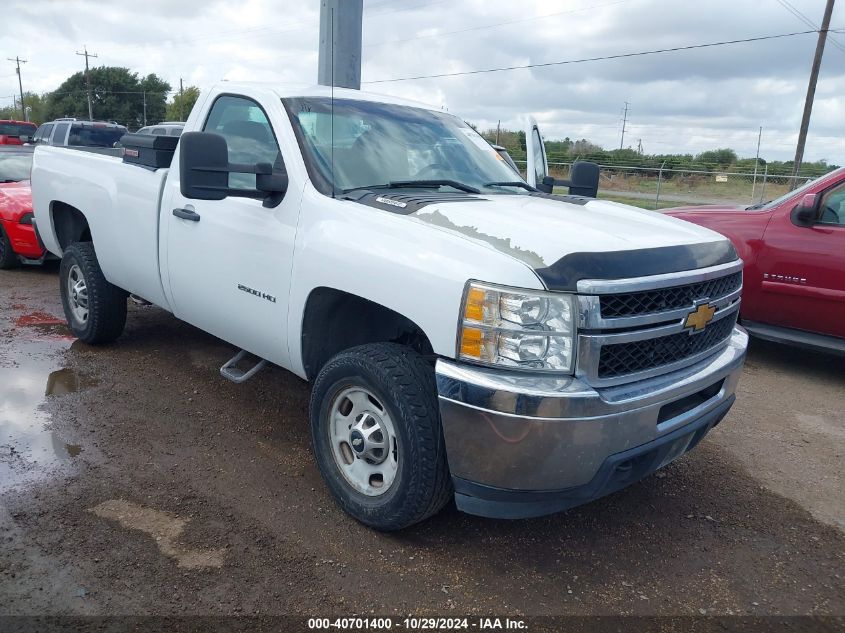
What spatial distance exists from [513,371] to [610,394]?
39 centimetres

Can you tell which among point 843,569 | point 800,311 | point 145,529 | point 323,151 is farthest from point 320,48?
point 843,569

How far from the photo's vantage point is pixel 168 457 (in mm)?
3879

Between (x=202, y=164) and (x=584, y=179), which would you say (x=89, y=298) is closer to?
(x=202, y=164)

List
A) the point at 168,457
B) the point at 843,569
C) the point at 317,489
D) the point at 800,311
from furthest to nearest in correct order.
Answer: the point at 800,311 → the point at 168,457 → the point at 317,489 → the point at 843,569

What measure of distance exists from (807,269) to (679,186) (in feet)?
79.2

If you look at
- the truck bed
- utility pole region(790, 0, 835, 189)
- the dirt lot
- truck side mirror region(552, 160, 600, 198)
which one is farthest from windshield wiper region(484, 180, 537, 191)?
utility pole region(790, 0, 835, 189)

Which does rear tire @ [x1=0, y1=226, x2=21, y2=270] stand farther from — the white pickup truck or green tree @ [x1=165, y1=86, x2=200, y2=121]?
green tree @ [x1=165, y1=86, x2=200, y2=121]

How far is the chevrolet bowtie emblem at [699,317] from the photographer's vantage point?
2979mm

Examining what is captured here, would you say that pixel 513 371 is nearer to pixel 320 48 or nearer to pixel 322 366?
pixel 322 366

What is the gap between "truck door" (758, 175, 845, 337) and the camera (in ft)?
18.4

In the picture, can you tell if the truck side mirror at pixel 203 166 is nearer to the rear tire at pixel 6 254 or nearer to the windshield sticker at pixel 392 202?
the windshield sticker at pixel 392 202

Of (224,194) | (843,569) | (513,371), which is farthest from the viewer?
(224,194)

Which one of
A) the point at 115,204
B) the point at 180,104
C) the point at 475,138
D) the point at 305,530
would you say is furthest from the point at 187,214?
the point at 180,104

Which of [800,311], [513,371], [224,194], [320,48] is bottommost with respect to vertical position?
[800,311]
